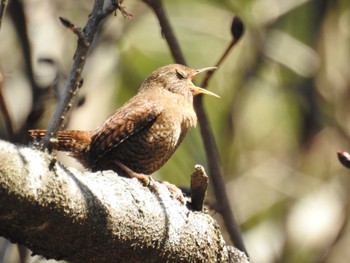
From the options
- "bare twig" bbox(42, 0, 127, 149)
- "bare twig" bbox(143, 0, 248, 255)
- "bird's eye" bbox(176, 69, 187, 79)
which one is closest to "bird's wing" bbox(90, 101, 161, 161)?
"bare twig" bbox(143, 0, 248, 255)

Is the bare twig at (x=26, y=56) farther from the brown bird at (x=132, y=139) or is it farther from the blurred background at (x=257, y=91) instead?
the brown bird at (x=132, y=139)

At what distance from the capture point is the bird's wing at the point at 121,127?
4.20 m

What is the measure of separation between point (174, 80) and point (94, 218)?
8.97ft

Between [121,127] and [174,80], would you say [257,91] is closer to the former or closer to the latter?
[174,80]

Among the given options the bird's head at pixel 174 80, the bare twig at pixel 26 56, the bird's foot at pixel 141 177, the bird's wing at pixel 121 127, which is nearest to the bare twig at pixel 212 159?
the bird's foot at pixel 141 177

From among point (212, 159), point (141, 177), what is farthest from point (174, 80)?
point (141, 177)

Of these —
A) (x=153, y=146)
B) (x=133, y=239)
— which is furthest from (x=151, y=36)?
(x=133, y=239)

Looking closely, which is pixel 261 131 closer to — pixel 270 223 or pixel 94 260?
pixel 270 223

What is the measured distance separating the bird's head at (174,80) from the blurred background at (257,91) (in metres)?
0.41

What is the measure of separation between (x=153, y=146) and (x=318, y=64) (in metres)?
2.65

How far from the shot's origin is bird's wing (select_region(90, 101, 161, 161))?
4199mm

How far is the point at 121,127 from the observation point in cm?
423

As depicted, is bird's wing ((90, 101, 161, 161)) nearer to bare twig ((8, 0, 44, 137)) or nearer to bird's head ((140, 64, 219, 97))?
bare twig ((8, 0, 44, 137))

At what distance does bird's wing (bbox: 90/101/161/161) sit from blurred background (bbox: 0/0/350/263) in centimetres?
75
